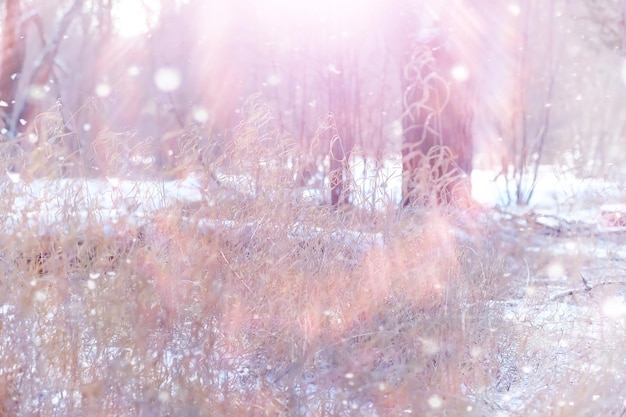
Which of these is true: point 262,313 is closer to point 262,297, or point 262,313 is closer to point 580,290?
point 262,297

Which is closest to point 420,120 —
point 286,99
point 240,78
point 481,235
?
point 481,235

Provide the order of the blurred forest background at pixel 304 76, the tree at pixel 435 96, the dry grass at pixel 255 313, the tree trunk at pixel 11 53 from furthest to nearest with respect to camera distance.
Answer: the tree trunk at pixel 11 53
the tree at pixel 435 96
the blurred forest background at pixel 304 76
the dry grass at pixel 255 313

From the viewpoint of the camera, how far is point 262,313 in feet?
12.0

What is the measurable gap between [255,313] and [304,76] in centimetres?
822

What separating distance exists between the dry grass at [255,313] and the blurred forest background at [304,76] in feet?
1.15

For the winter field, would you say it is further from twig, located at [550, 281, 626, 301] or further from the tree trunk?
the tree trunk

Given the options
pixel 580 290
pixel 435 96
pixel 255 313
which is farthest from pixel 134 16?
pixel 255 313

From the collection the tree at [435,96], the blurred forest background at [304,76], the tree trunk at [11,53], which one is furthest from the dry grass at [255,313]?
the tree trunk at [11,53]

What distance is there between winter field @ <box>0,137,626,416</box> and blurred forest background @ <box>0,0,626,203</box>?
0.97ft

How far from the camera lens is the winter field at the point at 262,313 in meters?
3.37

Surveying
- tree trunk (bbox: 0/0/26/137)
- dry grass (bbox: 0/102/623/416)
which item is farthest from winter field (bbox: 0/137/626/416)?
tree trunk (bbox: 0/0/26/137)

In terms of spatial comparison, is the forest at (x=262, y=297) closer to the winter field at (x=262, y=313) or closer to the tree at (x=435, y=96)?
the winter field at (x=262, y=313)

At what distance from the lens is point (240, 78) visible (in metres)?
15.8

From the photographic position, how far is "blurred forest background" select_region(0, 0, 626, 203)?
4.63 meters
